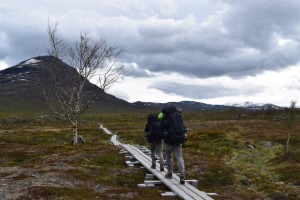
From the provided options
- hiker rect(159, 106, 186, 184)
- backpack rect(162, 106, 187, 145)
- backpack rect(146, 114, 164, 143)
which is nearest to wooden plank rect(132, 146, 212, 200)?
hiker rect(159, 106, 186, 184)

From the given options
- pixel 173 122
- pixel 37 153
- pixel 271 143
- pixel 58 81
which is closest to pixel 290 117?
pixel 271 143

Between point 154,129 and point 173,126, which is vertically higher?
point 173,126

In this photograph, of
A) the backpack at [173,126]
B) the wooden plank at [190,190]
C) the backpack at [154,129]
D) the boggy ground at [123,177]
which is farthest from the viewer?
the backpack at [154,129]

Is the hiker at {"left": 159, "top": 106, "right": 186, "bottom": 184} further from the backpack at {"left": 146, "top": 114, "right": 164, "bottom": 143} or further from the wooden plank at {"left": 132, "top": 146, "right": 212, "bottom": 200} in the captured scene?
the backpack at {"left": 146, "top": 114, "right": 164, "bottom": 143}

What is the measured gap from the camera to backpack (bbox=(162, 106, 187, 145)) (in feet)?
51.6

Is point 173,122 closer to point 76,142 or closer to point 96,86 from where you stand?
point 76,142

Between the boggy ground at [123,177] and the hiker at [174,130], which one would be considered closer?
the boggy ground at [123,177]

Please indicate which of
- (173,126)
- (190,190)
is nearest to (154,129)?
(173,126)

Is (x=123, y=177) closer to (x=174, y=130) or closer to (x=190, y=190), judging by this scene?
(x=174, y=130)

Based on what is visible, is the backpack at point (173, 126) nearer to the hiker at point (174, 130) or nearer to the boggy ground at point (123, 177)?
the hiker at point (174, 130)

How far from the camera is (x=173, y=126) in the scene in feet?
51.8

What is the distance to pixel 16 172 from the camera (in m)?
20.1

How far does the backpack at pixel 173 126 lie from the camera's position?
15.7 meters

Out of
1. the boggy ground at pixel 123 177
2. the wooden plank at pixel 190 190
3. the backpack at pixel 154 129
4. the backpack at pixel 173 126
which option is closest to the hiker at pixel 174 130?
the backpack at pixel 173 126
